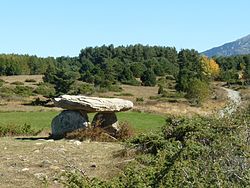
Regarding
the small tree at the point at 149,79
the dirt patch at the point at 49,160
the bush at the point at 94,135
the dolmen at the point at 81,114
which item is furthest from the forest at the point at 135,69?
the dirt patch at the point at 49,160

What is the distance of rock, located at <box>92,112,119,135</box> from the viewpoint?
60.6ft

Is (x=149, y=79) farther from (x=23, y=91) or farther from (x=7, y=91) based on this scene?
(x=7, y=91)

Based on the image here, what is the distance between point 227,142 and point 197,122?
5.66 metres

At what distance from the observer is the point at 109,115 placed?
1897 centimetres

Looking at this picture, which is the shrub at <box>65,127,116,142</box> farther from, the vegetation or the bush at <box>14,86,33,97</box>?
the bush at <box>14,86,33,97</box>

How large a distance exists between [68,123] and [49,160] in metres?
5.41

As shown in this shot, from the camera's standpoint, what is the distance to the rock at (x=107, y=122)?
60.6 feet

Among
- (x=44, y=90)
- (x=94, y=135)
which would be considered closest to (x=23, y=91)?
(x=44, y=90)

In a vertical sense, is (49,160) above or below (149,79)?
above

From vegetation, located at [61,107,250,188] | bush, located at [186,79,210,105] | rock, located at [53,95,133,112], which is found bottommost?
bush, located at [186,79,210,105]

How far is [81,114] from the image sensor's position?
1841cm

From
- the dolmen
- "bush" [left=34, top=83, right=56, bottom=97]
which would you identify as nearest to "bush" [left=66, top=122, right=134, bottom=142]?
the dolmen

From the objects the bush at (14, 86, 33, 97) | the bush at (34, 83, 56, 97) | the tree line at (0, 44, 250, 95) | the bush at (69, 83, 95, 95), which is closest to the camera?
the bush at (69, 83, 95, 95)

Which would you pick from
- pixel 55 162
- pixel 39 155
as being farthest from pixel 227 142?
pixel 39 155
